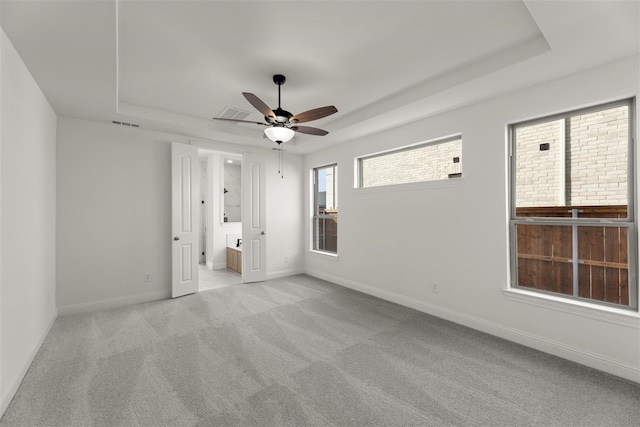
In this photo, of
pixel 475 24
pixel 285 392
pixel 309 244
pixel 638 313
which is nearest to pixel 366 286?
pixel 309 244

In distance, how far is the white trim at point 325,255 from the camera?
17.2 feet

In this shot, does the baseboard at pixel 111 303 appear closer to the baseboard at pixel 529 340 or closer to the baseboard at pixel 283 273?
the baseboard at pixel 283 273

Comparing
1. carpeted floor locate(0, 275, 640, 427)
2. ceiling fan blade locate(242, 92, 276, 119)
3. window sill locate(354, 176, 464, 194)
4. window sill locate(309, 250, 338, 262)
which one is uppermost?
ceiling fan blade locate(242, 92, 276, 119)

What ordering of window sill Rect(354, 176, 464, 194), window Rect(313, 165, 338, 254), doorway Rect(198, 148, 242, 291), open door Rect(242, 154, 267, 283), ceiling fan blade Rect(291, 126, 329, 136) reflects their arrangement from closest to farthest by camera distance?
ceiling fan blade Rect(291, 126, 329, 136), window sill Rect(354, 176, 464, 194), open door Rect(242, 154, 267, 283), window Rect(313, 165, 338, 254), doorway Rect(198, 148, 242, 291)

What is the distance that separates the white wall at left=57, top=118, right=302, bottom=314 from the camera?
361cm

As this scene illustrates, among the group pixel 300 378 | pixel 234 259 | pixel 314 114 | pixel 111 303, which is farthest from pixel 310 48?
pixel 234 259

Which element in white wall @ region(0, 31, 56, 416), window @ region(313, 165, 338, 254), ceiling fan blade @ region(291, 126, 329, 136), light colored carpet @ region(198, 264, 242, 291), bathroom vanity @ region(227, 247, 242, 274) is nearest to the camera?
white wall @ region(0, 31, 56, 416)

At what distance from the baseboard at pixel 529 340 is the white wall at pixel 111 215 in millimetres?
3599

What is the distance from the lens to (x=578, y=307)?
2479 millimetres

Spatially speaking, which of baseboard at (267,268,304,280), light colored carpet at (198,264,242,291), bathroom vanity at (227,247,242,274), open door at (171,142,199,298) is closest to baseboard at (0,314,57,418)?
open door at (171,142,199,298)

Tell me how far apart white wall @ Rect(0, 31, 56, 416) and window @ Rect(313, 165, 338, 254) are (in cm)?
404

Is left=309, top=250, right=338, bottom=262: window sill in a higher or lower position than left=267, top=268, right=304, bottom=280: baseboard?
A: higher

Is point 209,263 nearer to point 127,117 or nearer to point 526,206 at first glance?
point 127,117

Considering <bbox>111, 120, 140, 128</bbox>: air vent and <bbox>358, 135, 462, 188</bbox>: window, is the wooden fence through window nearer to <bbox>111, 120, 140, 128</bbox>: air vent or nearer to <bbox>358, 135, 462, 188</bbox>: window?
<bbox>358, 135, 462, 188</bbox>: window
